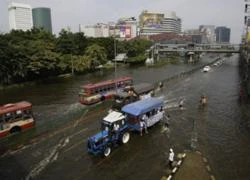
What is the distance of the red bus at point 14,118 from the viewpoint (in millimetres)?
22641

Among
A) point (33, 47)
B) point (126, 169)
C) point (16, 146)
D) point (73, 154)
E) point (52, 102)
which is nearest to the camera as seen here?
point (126, 169)

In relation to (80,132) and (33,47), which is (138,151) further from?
(33,47)

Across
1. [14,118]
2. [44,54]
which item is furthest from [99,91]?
[44,54]

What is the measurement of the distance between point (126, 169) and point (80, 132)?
8.79 metres

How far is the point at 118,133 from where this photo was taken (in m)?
19.7

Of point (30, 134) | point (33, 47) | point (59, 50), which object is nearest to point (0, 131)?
point (30, 134)

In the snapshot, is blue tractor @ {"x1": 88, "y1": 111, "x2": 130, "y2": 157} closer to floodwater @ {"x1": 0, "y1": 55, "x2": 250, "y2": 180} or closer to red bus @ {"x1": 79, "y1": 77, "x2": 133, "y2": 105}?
floodwater @ {"x1": 0, "y1": 55, "x2": 250, "y2": 180}

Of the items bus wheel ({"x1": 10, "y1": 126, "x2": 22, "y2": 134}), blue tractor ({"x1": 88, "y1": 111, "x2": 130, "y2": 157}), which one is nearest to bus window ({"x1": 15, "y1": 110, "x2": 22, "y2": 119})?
bus wheel ({"x1": 10, "y1": 126, "x2": 22, "y2": 134})

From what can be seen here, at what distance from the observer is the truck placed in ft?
59.5

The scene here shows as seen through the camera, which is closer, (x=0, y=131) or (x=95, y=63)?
(x=0, y=131)

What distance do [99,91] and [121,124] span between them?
49.6 ft

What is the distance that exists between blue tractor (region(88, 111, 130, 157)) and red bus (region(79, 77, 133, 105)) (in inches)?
531

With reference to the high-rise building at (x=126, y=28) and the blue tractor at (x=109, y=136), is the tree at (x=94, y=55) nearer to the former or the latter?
the high-rise building at (x=126, y=28)

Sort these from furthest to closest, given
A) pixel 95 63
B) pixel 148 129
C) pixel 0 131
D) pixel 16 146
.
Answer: pixel 95 63 → pixel 148 129 → pixel 0 131 → pixel 16 146
